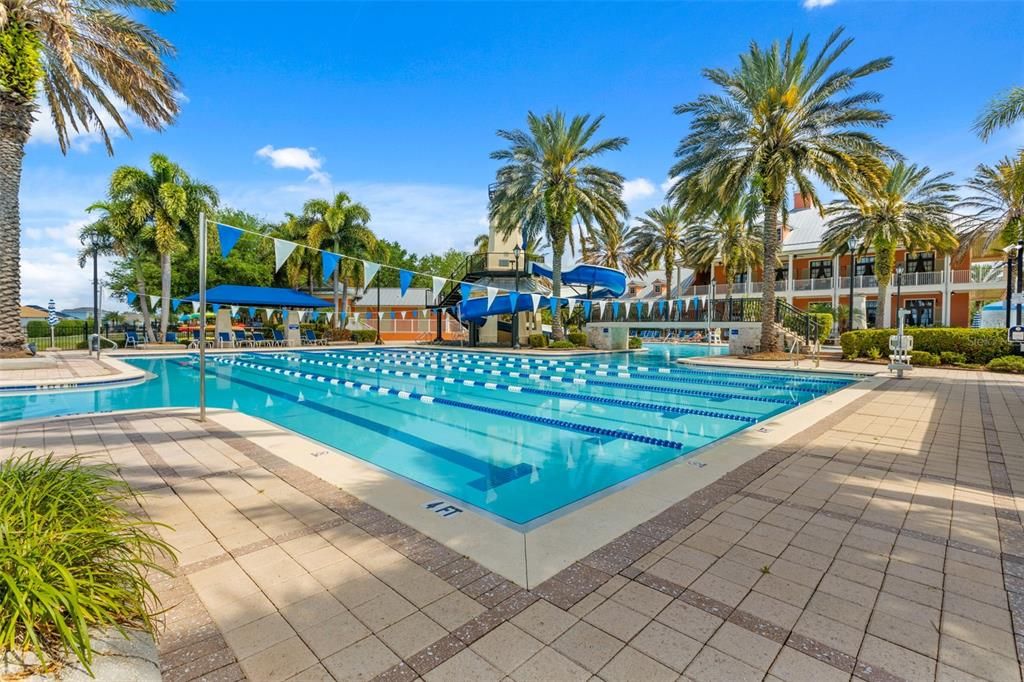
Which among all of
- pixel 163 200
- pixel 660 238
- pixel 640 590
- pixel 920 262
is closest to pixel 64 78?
pixel 163 200

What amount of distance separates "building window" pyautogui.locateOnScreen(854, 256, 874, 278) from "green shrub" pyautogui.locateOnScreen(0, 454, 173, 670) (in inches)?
1639

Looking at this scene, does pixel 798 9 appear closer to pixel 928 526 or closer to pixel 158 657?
pixel 928 526

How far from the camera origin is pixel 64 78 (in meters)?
13.8

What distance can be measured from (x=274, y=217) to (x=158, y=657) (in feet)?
180

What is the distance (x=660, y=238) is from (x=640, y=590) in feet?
111

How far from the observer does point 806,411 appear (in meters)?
7.96

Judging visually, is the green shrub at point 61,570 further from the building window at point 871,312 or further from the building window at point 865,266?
the building window at point 865,266

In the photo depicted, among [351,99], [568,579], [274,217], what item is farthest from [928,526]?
[274,217]

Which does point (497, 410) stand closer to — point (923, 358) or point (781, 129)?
point (781, 129)

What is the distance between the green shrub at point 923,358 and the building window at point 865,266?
2132 centimetres

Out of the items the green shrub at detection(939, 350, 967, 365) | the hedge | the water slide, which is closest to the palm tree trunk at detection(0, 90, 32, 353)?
the water slide

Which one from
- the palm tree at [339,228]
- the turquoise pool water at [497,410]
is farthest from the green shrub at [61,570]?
the palm tree at [339,228]

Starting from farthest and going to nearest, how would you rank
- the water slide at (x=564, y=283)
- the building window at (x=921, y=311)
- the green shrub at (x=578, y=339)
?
the building window at (x=921, y=311) → the green shrub at (x=578, y=339) → the water slide at (x=564, y=283)

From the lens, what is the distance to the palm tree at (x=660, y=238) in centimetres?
3325
